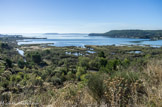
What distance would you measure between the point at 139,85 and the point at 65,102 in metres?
1.52

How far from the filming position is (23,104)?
87.0 inches

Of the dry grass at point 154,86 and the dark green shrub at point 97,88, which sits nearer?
the dry grass at point 154,86

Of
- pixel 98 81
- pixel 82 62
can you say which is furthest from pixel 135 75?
pixel 82 62

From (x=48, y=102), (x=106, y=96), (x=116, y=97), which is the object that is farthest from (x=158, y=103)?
(x=48, y=102)

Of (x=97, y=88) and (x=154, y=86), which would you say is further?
(x=154, y=86)

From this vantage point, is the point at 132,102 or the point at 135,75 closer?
the point at 132,102

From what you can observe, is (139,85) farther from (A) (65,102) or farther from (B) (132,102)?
(A) (65,102)

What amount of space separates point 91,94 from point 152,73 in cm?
197

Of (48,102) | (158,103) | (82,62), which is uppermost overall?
(158,103)

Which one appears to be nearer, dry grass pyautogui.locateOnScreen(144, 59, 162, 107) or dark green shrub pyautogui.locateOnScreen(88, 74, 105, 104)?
dry grass pyautogui.locateOnScreen(144, 59, 162, 107)

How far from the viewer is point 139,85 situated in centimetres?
258

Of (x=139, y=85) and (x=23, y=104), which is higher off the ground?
(x=139, y=85)

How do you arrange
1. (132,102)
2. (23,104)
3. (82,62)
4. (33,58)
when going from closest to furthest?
A: (23,104) → (132,102) → (82,62) → (33,58)

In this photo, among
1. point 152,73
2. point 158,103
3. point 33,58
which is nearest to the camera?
point 158,103
